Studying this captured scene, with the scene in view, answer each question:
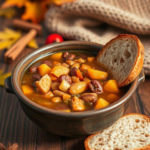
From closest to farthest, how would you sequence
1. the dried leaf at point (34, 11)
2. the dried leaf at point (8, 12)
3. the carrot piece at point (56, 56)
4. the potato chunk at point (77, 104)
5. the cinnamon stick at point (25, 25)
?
1. the potato chunk at point (77, 104)
2. the carrot piece at point (56, 56)
3. the cinnamon stick at point (25, 25)
4. the dried leaf at point (34, 11)
5. the dried leaf at point (8, 12)

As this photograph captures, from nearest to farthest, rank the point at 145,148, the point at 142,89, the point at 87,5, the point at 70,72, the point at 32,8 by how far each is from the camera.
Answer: the point at 145,148 < the point at 70,72 < the point at 142,89 < the point at 87,5 < the point at 32,8

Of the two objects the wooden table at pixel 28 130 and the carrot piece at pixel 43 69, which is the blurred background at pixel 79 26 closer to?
the wooden table at pixel 28 130

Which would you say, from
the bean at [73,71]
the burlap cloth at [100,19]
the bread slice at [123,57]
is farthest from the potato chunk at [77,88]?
the burlap cloth at [100,19]

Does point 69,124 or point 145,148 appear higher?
point 69,124

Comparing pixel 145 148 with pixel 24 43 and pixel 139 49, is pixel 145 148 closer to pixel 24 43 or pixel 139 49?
pixel 139 49

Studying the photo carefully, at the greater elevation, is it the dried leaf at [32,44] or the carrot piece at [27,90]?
the carrot piece at [27,90]

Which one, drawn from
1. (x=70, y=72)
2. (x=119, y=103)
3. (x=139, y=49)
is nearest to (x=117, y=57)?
(x=139, y=49)

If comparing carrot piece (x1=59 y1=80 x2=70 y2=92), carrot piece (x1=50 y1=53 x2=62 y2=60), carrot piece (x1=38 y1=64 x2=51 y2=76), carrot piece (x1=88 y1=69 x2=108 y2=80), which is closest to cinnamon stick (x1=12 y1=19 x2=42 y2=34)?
carrot piece (x1=50 y1=53 x2=62 y2=60)

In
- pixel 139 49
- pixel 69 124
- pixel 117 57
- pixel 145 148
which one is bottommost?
pixel 145 148
